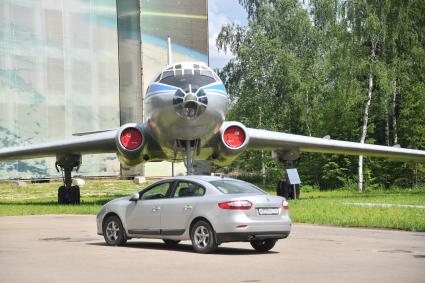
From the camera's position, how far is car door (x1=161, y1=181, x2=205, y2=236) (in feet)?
39.5

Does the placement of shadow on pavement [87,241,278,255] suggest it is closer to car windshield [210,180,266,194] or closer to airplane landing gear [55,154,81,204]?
car windshield [210,180,266,194]

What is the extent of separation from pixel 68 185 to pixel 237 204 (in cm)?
1823

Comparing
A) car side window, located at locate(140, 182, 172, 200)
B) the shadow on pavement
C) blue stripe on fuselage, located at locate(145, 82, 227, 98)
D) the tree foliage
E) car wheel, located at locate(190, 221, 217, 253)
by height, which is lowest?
the shadow on pavement

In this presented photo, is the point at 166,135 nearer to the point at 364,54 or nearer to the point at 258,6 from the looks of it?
the point at 364,54

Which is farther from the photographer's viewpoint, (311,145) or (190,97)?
(311,145)

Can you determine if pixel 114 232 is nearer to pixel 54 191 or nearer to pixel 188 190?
pixel 188 190

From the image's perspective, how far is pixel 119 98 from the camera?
52.1 metres

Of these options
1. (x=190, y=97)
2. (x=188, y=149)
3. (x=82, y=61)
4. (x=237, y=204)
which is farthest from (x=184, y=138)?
(x=82, y=61)

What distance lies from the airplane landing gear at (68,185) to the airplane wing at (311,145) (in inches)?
259

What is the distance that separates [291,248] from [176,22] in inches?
1583

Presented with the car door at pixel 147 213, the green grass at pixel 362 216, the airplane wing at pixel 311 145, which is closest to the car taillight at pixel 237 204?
the car door at pixel 147 213

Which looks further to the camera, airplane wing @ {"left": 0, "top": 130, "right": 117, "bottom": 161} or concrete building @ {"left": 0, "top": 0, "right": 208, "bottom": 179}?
concrete building @ {"left": 0, "top": 0, "right": 208, "bottom": 179}

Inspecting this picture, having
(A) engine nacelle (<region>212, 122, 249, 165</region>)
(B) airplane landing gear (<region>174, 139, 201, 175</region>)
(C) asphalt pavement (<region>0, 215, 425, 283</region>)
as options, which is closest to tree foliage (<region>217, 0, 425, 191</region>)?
(A) engine nacelle (<region>212, 122, 249, 165</region>)

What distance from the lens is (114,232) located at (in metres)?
13.2
